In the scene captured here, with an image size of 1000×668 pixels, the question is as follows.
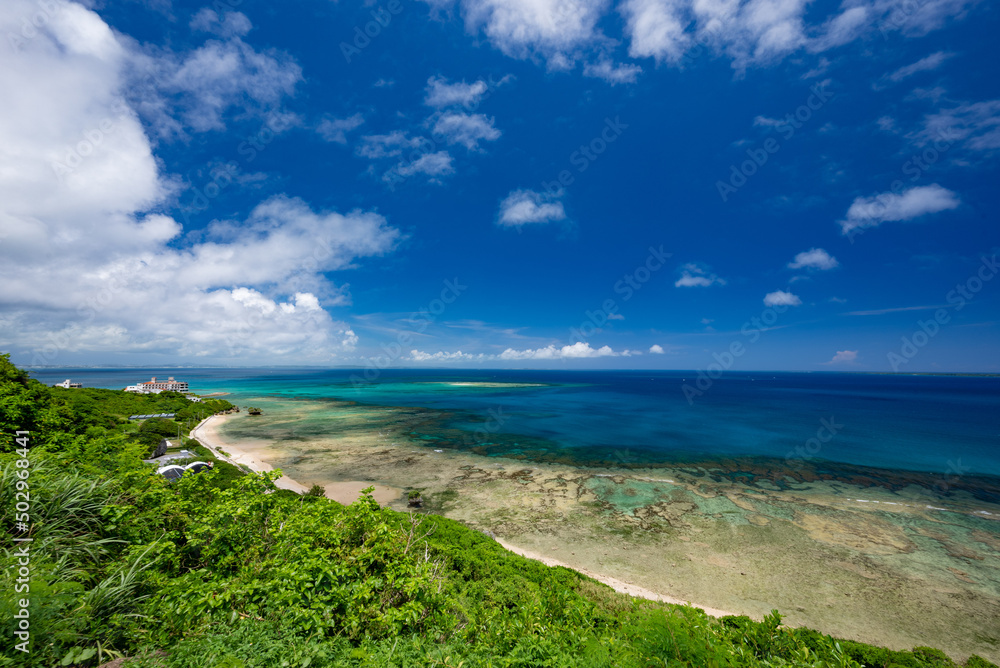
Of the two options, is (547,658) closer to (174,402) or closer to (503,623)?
(503,623)

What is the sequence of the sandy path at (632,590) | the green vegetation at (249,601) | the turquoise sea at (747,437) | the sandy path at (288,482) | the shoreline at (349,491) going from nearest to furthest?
1. the green vegetation at (249,601)
2. the sandy path at (632,590)
3. the shoreline at (349,491)
4. the sandy path at (288,482)
5. the turquoise sea at (747,437)

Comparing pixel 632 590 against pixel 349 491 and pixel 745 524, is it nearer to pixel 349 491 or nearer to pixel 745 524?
pixel 745 524

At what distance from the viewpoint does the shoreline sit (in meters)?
14.6

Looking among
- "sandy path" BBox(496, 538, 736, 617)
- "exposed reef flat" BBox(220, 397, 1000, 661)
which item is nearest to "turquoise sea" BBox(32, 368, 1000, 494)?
"exposed reef flat" BBox(220, 397, 1000, 661)

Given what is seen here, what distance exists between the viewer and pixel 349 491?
2672 centimetres

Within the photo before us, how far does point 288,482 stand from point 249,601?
26770mm

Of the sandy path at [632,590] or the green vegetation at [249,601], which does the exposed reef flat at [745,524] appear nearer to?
the sandy path at [632,590]

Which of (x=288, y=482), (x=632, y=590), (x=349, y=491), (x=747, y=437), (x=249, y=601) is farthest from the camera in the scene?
(x=747, y=437)

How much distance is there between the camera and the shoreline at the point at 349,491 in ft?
48.1

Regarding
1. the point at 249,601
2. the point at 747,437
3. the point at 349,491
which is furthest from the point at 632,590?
the point at 747,437

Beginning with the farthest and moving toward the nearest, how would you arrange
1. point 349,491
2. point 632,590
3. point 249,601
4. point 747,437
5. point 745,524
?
1. point 747,437
2. point 349,491
3. point 745,524
4. point 632,590
5. point 249,601

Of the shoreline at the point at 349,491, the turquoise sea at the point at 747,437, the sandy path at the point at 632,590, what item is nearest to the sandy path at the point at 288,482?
the shoreline at the point at 349,491

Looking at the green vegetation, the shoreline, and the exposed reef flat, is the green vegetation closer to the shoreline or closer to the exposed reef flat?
the shoreline

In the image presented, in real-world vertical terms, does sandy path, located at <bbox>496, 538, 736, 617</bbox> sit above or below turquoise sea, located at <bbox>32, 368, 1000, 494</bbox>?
above
